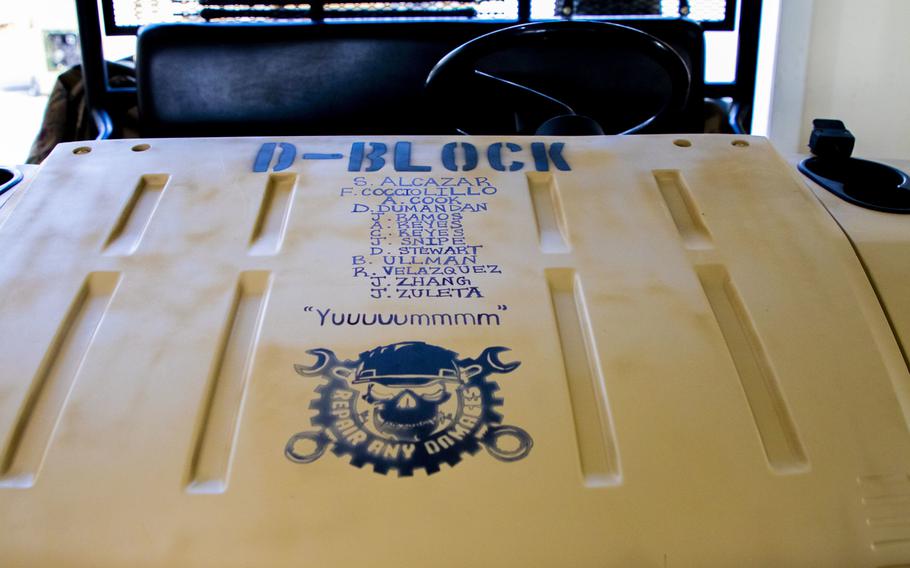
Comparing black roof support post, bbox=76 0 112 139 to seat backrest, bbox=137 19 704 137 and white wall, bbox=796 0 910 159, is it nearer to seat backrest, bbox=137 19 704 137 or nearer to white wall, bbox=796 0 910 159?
seat backrest, bbox=137 19 704 137

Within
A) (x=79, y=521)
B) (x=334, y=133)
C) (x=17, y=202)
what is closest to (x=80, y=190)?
(x=17, y=202)

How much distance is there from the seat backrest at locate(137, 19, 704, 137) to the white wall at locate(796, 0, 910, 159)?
102cm

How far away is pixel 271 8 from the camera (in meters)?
2.06

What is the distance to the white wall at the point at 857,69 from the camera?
2.66m

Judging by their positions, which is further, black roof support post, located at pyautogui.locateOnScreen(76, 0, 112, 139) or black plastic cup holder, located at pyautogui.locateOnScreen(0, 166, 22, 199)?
black roof support post, located at pyautogui.locateOnScreen(76, 0, 112, 139)

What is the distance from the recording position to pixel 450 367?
0.93 meters

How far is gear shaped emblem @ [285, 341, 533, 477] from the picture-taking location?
2.78 feet

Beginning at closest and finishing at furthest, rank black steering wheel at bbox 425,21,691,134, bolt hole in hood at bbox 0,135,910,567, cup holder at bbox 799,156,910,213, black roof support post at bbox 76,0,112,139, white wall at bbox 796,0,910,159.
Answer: bolt hole in hood at bbox 0,135,910,567
cup holder at bbox 799,156,910,213
black steering wheel at bbox 425,21,691,134
black roof support post at bbox 76,0,112,139
white wall at bbox 796,0,910,159

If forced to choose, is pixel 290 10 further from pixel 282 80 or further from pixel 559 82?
pixel 559 82

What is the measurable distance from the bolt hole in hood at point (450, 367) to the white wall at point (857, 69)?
1594 millimetres

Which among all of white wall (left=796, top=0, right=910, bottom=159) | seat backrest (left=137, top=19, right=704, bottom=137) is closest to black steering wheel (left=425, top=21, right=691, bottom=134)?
seat backrest (left=137, top=19, right=704, bottom=137)

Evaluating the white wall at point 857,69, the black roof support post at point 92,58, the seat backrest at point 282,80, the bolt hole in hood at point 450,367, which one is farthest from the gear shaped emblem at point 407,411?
the white wall at point 857,69

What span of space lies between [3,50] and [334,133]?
16.9 feet

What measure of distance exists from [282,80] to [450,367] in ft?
3.59
